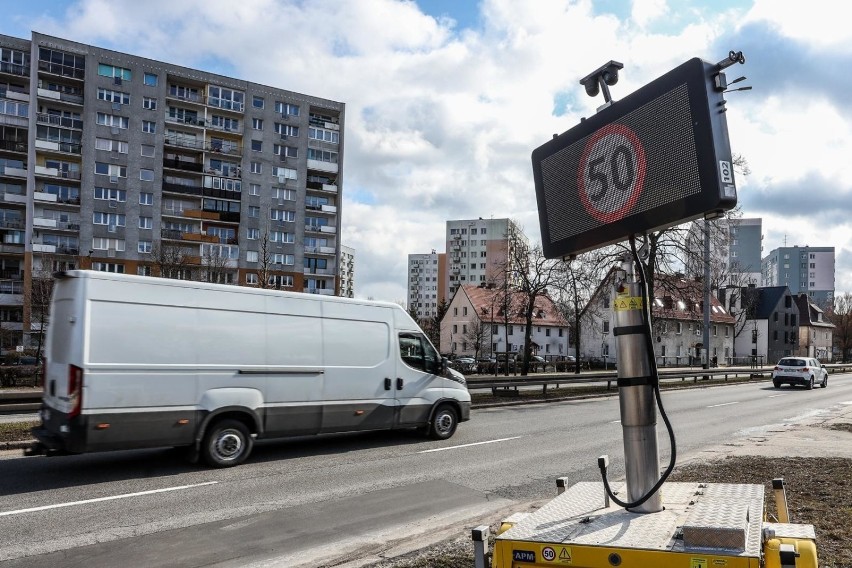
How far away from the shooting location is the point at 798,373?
3312 cm

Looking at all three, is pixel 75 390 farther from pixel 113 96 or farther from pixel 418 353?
pixel 113 96

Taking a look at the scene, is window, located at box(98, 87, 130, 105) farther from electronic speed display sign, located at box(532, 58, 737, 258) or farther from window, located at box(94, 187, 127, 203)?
electronic speed display sign, located at box(532, 58, 737, 258)

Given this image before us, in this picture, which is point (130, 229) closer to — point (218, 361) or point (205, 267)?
point (205, 267)

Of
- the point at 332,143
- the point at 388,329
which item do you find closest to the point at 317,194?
the point at 332,143

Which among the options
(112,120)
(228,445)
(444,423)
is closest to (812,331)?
(112,120)

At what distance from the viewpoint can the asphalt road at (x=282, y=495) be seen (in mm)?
5871

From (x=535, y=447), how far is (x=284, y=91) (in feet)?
220

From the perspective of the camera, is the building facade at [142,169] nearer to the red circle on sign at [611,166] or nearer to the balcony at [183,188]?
the balcony at [183,188]

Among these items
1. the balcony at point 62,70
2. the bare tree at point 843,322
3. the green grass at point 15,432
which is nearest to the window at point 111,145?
the balcony at point 62,70

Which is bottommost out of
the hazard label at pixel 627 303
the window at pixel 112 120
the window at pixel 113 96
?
the hazard label at pixel 627 303

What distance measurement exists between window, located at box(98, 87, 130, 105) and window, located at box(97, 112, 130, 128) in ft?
4.58

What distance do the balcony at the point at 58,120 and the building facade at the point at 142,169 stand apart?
95 mm

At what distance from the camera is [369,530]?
6543mm

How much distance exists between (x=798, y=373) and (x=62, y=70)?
216 feet
